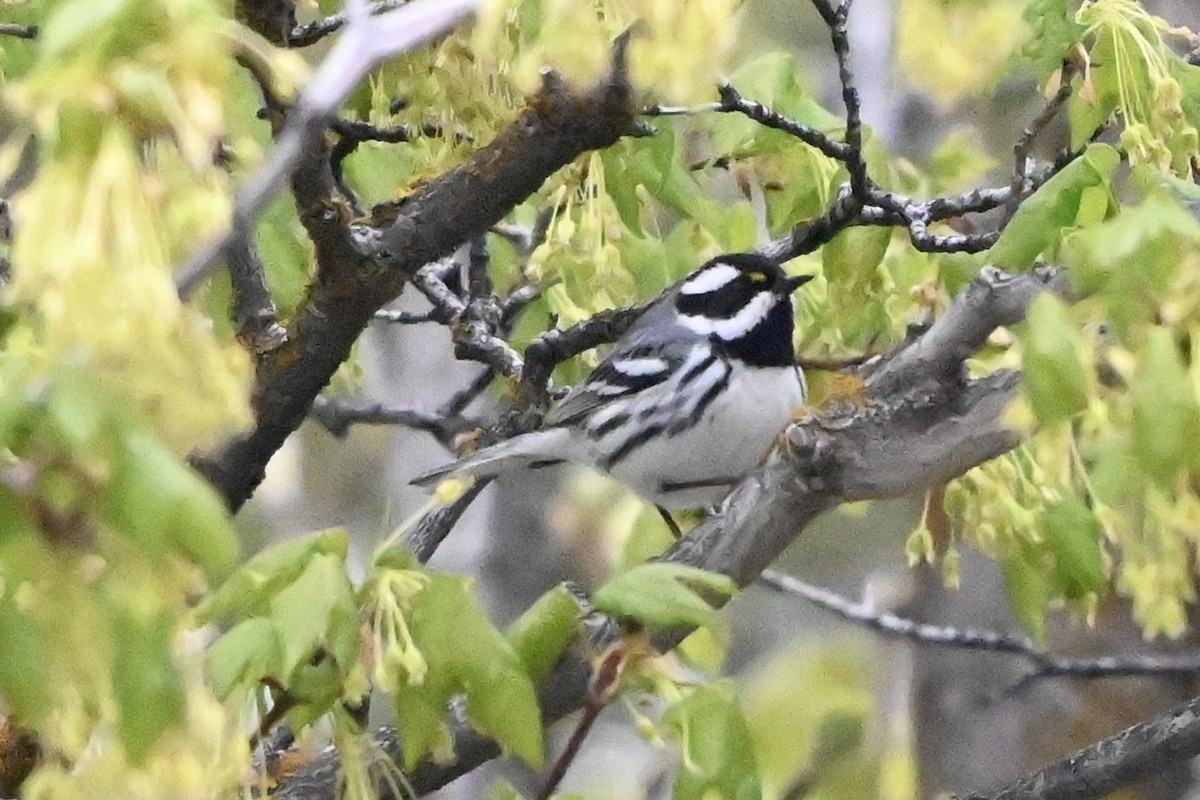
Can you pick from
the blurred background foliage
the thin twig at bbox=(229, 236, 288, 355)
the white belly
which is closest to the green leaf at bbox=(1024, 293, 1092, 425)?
the blurred background foliage

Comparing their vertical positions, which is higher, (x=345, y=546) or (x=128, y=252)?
(x=128, y=252)

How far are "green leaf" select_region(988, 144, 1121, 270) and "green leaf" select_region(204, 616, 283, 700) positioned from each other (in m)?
0.55

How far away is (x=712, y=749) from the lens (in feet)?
2.78

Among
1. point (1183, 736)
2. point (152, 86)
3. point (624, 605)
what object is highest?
point (152, 86)

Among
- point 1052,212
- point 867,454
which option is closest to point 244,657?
point 867,454

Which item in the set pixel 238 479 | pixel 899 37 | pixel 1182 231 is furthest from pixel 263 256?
pixel 1182 231

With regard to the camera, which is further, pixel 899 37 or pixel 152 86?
pixel 899 37

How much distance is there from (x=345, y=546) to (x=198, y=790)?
9.5 inches

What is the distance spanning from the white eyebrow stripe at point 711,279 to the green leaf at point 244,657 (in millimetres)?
1160

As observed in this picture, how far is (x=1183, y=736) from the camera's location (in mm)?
1355

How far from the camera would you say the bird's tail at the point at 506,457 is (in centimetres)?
171

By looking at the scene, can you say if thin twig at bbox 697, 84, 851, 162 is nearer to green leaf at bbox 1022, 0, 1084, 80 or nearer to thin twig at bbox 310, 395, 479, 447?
green leaf at bbox 1022, 0, 1084, 80

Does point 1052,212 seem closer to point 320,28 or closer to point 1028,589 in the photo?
point 1028,589

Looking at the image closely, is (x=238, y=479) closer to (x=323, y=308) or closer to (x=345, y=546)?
(x=323, y=308)
